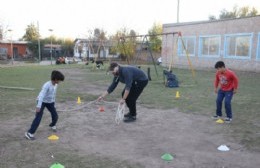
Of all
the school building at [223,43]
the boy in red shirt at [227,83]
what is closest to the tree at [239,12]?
the school building at [223,43]

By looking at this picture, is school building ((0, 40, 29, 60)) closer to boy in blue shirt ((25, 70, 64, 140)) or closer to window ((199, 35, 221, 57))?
window ((199, 35, 221, 57))

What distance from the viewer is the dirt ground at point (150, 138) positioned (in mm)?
4934

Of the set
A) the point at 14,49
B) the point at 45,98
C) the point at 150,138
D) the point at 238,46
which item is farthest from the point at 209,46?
the point at 14,49

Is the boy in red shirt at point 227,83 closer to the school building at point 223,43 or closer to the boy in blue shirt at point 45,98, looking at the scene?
the boy in blue shirt at point 45,98

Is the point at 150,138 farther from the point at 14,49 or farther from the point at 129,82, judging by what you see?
the point at 14,49

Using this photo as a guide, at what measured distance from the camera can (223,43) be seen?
2622cm

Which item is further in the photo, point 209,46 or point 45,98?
point 209,46

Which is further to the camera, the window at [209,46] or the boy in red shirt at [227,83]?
the window at [209,46]

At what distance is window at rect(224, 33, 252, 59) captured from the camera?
78.6 ft

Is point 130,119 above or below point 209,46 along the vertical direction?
below

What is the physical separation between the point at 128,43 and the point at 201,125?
103 feet

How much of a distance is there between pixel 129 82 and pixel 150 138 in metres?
1.37

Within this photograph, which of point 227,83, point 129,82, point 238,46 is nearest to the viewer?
point 129,82

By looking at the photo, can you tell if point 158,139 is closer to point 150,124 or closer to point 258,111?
point 150,124
